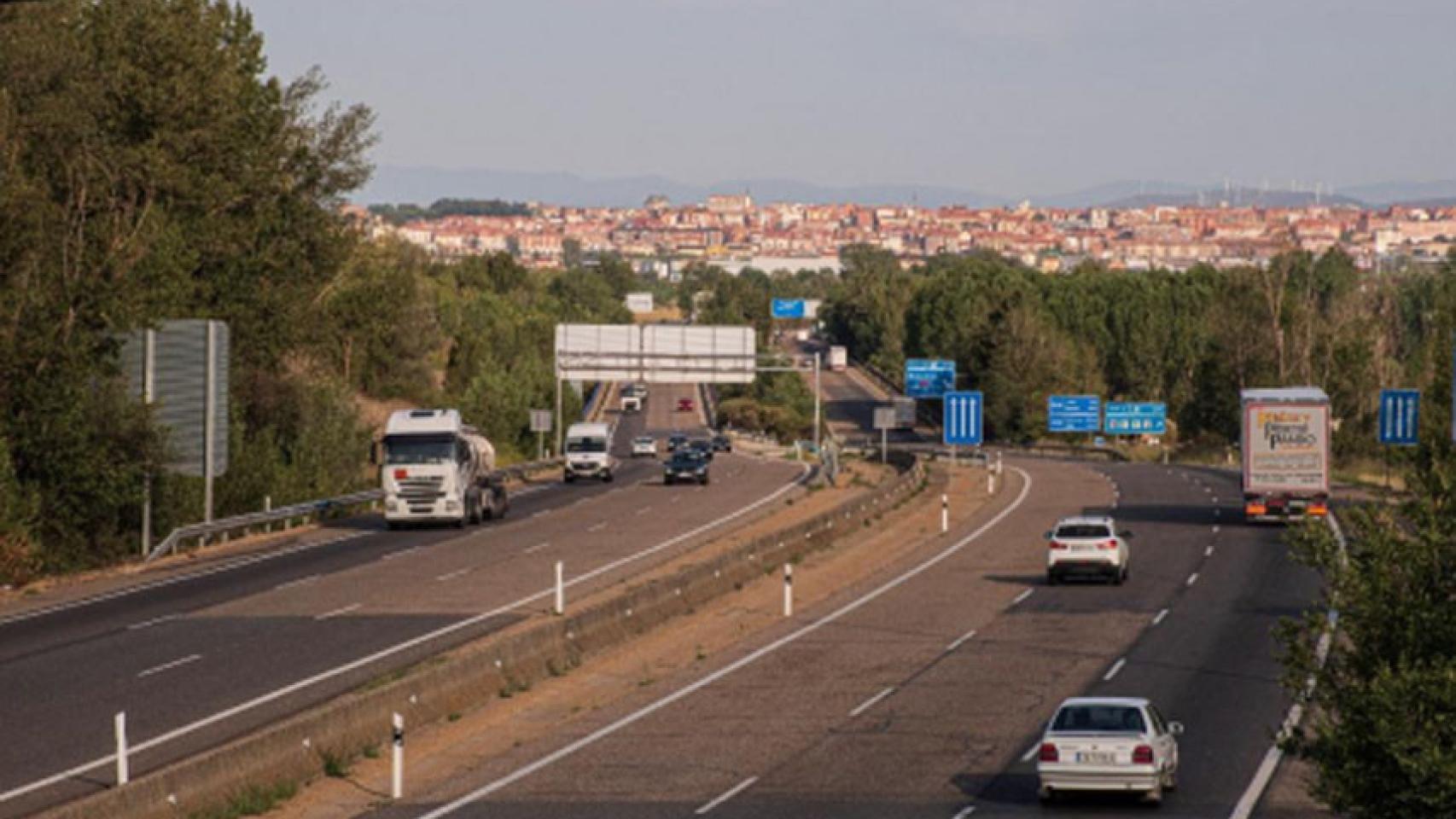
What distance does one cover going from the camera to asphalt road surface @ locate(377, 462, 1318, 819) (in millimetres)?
23469

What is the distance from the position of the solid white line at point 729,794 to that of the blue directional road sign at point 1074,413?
4237 inches

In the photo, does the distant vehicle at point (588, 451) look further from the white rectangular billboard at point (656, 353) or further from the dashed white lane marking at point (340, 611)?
the dashed white lane marking at point (340, 611)

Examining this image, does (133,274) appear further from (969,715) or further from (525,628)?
(969,715)

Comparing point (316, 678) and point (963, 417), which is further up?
point (963, 417)

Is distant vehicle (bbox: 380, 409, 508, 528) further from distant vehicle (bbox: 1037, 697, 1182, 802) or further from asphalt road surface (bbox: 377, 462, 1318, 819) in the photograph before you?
distant vehicle (bbox: 1037, 697, 1182, 802)

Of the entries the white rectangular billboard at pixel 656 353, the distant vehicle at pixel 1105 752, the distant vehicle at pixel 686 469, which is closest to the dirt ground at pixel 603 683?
the distant vehicle at pixel 1105 752

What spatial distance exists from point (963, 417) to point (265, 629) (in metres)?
52.5

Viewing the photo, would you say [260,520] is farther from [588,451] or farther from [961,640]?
[588,451]

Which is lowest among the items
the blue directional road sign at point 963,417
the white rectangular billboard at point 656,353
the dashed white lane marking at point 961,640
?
the dashed white lane marking at point 961,640

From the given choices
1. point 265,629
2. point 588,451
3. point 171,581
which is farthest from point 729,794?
point 588,451

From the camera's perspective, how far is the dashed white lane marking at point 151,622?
37438mm

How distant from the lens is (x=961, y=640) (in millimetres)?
37906

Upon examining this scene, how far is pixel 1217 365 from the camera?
146 metres

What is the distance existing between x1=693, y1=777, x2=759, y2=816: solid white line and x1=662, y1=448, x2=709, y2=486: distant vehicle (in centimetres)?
5588
